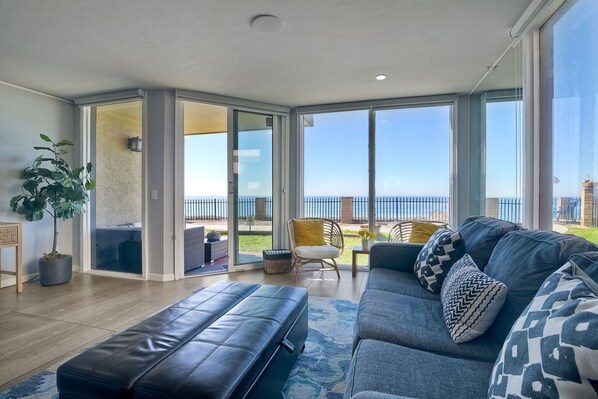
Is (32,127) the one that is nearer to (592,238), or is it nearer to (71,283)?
(71,283)

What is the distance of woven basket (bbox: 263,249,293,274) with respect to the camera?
3994 mm

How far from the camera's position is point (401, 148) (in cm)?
412

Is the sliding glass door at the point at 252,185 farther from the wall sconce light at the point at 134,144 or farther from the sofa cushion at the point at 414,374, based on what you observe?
the sofa cushion at the point at 414,374

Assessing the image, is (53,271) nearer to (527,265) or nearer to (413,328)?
(413,328)

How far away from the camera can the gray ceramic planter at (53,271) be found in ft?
11.1

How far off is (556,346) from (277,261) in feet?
11.5

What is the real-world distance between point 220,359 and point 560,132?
242 centimetres

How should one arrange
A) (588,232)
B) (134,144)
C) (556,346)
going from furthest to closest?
(134,144), (588,232), (556,346)

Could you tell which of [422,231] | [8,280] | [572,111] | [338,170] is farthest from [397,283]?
[8,280]

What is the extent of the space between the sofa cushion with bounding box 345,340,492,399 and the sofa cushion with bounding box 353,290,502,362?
0.06 meters

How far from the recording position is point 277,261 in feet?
13.1

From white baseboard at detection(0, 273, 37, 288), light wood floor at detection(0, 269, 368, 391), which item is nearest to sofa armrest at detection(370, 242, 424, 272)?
light wood floor at detection(0, 269, 368, 391)

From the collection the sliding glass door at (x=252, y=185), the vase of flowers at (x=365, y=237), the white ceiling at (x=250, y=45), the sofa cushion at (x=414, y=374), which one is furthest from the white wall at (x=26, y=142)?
the sofa cushion at (x=414, y=374)

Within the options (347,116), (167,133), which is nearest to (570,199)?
(347,116)
